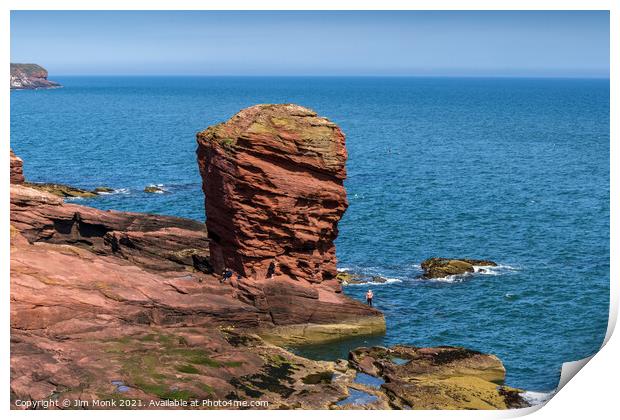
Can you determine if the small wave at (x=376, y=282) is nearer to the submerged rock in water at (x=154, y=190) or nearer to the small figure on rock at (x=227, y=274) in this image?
the small figure on rock at (x=227, y=274)

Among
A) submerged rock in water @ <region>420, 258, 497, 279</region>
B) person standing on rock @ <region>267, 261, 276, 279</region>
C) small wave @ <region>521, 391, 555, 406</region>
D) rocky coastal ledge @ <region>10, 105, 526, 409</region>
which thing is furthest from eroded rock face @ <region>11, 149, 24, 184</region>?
small wave @ <region>521, 391, 555, 406</region>

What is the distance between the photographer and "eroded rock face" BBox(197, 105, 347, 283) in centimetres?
5819

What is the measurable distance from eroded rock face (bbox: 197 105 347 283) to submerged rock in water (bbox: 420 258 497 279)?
15.9 m

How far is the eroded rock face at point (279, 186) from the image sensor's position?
2291 inches

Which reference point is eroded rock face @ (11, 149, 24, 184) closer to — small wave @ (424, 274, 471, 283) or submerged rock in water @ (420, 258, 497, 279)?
submerged rock in water @ (420, 258, 497, 279)

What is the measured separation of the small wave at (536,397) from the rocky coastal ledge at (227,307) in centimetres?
81

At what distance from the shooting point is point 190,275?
59188 millimetres

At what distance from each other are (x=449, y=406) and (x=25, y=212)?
118 ft

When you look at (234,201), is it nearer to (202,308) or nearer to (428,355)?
(202,308)

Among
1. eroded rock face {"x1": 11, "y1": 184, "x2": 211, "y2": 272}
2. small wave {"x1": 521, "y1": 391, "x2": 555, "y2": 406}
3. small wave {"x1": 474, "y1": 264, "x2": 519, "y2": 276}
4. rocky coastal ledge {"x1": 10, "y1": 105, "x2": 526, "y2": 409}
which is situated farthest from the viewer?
small wave {"x1": 474, "y1": 264, "x2": 519, "y2": 276}

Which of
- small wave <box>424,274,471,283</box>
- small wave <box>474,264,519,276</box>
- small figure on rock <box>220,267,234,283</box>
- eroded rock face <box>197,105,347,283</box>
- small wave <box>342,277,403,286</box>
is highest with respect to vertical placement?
eroded rock face <box>197,105,347,283</box>

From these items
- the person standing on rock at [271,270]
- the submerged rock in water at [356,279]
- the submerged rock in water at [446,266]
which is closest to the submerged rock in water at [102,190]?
the submerged rock in water at [356,279]

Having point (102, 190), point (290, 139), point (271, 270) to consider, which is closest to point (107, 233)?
point (271, 270)
